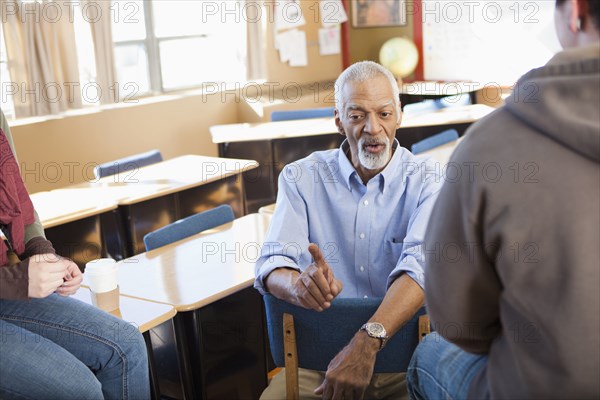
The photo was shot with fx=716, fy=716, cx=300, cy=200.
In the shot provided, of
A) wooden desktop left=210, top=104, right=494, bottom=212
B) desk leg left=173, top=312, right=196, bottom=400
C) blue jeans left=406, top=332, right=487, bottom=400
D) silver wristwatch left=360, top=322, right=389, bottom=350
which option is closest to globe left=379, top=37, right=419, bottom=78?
wooden desktop left=210, top=104, right=494, bottom=212

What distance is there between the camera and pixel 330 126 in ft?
17.6

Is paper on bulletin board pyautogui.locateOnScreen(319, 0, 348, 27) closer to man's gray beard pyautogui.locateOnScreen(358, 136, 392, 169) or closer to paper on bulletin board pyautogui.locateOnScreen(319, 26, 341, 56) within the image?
paper on bulletin board pyautogui.locateOnScreen(319, 26, 341, 56)

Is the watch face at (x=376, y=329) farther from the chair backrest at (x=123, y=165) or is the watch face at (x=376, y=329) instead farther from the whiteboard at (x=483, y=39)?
the whiteboard at (x=483, y=39)

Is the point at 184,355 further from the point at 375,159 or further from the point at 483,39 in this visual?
the point at 483,39

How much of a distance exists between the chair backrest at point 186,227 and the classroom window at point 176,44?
11.3ft

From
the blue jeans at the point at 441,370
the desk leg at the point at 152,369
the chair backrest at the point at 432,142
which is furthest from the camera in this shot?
the chair backrest at the point at 432,142

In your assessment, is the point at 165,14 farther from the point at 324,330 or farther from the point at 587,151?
the point at 587,151

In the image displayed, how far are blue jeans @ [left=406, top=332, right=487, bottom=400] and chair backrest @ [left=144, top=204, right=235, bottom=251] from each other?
170 centimetres

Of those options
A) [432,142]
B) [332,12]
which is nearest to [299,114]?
[432,142]

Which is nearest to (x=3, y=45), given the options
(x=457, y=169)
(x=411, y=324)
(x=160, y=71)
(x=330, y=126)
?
(x=160, y=71)

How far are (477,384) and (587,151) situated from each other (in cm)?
45

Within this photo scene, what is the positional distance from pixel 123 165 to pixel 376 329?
300 cm

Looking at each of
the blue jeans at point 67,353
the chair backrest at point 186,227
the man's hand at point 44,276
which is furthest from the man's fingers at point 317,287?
the chair backrest at point 186,227

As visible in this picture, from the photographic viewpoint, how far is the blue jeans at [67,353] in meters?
1.72
